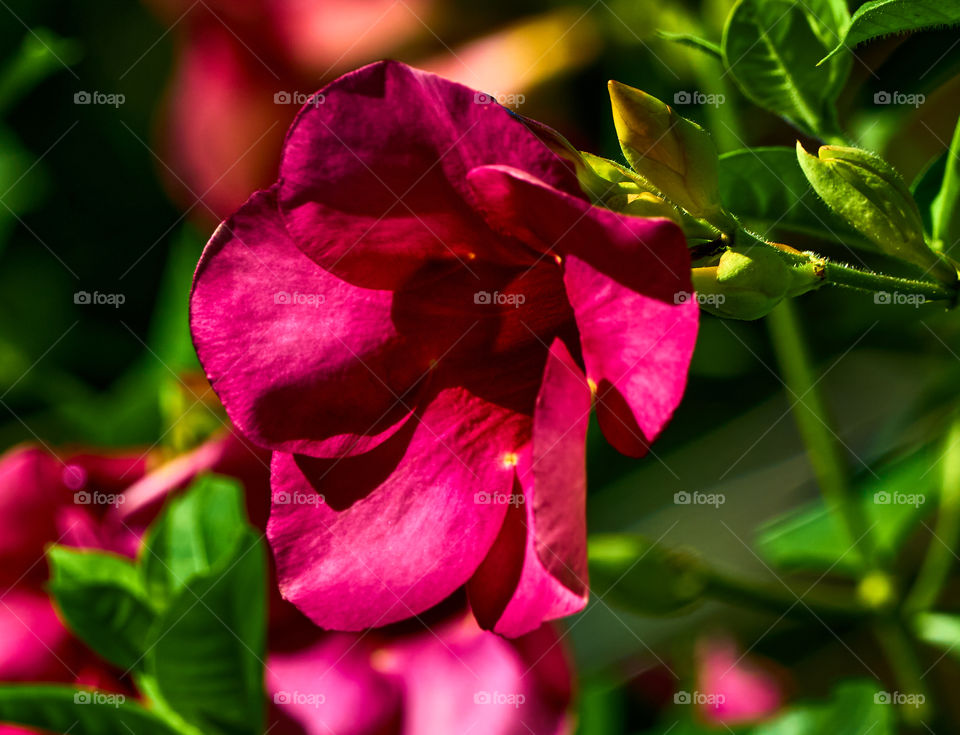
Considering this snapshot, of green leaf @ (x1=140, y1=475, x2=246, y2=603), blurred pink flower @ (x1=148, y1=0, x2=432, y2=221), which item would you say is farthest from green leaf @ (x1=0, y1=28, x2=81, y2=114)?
green leaf @ (x1=140, y1=475, x2=246, y2=603)

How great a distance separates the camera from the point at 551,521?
0.49m

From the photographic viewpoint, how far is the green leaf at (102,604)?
820 millimetres

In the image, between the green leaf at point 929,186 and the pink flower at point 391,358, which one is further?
the green leaf at point 929,186

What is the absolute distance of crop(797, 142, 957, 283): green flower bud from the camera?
0.56 m

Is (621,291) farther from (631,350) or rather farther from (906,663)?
(906,663)

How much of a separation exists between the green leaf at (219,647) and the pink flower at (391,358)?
0.19m

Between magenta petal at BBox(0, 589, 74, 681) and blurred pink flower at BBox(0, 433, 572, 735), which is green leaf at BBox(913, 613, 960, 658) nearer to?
blurred pink flower at BBox(0, 433, 572, 735)

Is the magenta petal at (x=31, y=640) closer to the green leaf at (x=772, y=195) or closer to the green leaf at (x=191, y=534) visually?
the green leaf at (x=191, y=534)

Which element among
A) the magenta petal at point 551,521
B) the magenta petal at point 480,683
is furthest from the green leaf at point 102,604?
the magenta petal at point 551,521

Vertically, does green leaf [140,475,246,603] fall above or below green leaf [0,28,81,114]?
below

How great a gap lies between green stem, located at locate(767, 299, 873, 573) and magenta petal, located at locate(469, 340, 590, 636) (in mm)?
554

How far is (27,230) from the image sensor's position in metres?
1.56

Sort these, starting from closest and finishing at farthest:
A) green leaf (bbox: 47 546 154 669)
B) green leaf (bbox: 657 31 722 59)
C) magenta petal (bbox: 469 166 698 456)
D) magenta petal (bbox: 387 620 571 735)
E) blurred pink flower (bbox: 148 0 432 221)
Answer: magenta petal (bbox: 469 166 698 456), green leaf (bbox: 657 31 722 59), green leaf (bbox: 47 546 154 669), magenta petal (bbox: 387 620 571 735), blurred pink flower (bbox: 148 0 432 221)

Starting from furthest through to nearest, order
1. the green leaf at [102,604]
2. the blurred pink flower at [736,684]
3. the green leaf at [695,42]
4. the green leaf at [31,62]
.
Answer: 1. the blurred pink flower at [736,684]
2. the green leaf at [31,62]
3. the green leaf at [102,604]
4. the green leaf at [695,42]
